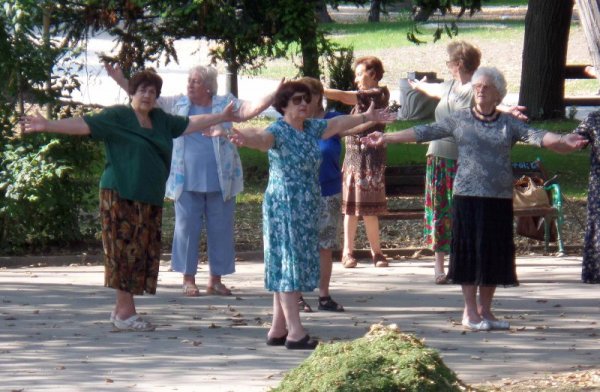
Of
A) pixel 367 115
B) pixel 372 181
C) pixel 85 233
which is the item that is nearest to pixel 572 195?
pixel 372 181

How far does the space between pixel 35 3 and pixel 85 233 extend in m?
2.29

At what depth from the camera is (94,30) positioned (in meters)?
15.1

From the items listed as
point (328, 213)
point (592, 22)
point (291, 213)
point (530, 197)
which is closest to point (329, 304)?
point (328, 213)

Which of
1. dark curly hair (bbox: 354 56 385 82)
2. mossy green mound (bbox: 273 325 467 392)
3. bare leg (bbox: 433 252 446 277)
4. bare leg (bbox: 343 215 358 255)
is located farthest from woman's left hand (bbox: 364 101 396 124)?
mossy green mound (bbox: 273 325 467 392)

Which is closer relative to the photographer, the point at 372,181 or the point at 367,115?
the point at 367,115

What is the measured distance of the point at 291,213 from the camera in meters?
7.61

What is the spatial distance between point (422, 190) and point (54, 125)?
5417mm

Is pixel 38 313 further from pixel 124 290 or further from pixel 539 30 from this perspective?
pixel 539 30

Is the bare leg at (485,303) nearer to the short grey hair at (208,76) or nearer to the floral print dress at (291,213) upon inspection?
the floral print dress at (291,213)

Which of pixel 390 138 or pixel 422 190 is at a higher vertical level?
pixel 390 138

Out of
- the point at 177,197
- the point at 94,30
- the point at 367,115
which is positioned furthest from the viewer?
the point at 94,30

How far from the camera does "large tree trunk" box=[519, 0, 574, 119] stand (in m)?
20.6

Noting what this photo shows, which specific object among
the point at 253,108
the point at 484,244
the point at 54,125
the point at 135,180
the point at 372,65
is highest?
the point at 372,65

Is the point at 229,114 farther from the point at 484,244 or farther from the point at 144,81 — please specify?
the point at 484,244
